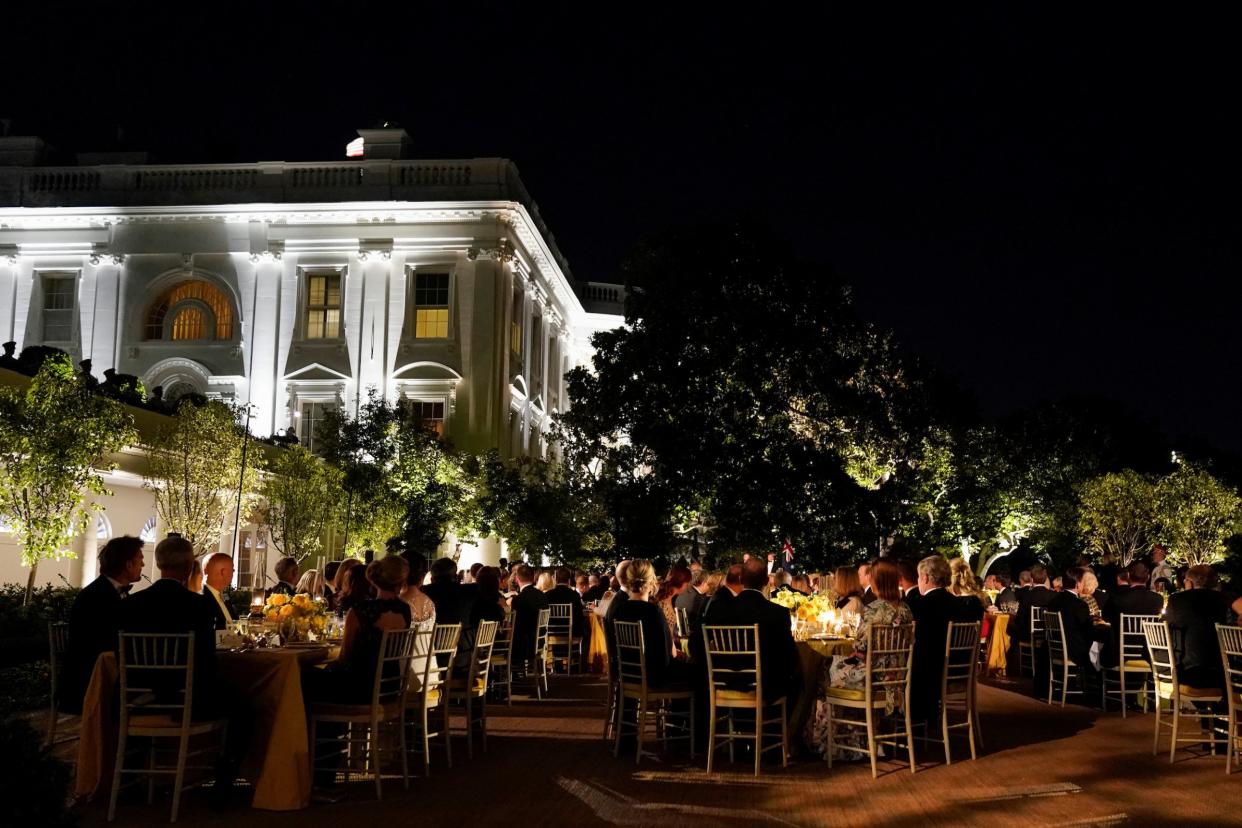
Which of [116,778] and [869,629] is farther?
[869,629]

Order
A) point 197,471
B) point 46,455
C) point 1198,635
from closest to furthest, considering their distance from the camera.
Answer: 1. point 1198,635
2. point 46,455
3. point 197,471

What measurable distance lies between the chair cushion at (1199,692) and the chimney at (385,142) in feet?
101

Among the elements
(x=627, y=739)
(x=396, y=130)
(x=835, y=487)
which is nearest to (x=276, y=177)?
(x=396, y=130)

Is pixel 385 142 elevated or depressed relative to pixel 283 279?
elevated

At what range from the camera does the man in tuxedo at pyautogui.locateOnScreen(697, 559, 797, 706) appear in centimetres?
935

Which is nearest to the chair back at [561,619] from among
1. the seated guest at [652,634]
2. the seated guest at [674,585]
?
the seated guest at [674,585]

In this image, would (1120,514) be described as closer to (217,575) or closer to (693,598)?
(693,598)

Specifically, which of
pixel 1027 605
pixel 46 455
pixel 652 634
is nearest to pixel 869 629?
pixel 652 634

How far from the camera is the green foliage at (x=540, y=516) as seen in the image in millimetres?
29688

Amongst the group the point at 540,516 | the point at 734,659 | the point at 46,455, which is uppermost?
the point at 540,516

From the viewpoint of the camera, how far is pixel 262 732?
25.1 ft

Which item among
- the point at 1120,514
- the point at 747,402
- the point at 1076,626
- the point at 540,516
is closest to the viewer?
the point at 1076,626

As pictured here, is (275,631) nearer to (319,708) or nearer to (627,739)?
(319,708)

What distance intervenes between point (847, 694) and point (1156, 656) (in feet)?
11.3
